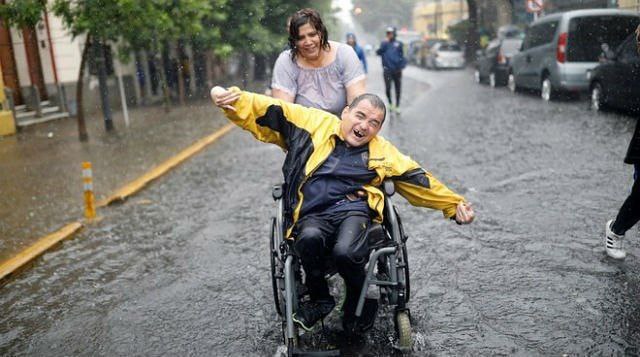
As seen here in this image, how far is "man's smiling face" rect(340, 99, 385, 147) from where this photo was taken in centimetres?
357

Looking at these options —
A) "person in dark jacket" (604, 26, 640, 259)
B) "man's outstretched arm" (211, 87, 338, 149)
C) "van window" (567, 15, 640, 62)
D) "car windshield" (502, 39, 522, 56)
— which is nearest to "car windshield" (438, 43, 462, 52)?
"car windshield" (502, 39, 522, 56)

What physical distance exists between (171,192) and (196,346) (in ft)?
15.0

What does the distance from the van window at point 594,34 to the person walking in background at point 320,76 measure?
11011 millimetres

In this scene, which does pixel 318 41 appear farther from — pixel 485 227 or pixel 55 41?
pixel 55 41

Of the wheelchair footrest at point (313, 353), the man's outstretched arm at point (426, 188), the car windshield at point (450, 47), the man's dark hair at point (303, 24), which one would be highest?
the man's dark hair at point (303, 24)

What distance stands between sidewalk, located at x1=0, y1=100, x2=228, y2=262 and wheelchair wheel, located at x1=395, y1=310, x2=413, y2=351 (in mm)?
3814

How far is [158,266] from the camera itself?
5.23 m

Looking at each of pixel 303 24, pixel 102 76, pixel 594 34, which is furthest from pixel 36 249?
pixel 594 34

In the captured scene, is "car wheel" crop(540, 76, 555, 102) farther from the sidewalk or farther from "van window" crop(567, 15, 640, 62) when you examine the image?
the sidewalk

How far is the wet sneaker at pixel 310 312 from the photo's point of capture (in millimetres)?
3426

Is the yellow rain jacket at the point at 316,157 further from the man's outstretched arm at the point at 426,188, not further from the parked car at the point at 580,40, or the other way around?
the parked car at the point at 580,40

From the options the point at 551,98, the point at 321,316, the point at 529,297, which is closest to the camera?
the point at 321,316

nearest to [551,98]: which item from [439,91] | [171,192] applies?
[439,91]

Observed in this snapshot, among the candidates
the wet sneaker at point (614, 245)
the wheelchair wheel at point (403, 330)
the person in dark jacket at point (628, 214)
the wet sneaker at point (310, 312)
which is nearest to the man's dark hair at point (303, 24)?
the wet sneaker at point (310, 312)
